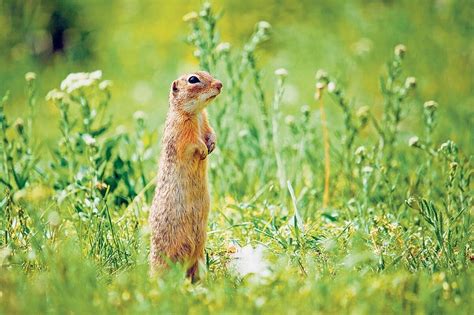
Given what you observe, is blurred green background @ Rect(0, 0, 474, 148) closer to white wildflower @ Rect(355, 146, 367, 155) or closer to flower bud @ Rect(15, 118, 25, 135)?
white wildflower @ Rect(355, 146, 367, 155)

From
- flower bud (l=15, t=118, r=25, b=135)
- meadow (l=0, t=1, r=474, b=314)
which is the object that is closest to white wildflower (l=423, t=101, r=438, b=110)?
meadow (l=0, t=1, r=474, b=314)

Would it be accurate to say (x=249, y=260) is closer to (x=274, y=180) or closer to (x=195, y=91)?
(x=195, y=91)

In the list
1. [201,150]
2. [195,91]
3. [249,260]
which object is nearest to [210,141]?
[201,150]

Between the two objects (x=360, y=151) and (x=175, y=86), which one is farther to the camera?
(x=360, y=151)

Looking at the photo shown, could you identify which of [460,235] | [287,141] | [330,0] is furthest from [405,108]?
[460,235]

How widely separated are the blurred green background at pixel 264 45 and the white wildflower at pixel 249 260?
274cm

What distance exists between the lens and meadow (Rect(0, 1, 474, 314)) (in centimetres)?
313

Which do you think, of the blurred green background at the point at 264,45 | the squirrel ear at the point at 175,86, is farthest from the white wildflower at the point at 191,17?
the blurred green background at the point at 264,45

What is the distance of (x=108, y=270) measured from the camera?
368 centimetres

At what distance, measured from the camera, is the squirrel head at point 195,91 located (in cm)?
354

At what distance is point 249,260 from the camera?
12.3ft

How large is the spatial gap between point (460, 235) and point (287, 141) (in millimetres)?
1870

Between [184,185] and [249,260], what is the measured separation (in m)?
0.50

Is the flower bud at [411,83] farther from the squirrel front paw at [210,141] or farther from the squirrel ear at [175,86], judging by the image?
the squirrel ear at [175,86]
